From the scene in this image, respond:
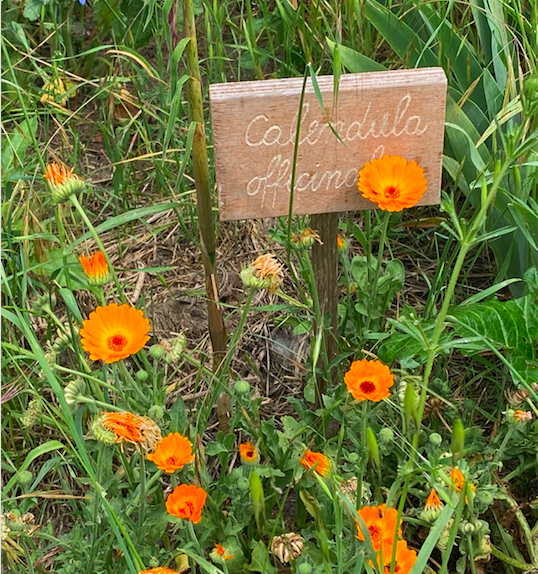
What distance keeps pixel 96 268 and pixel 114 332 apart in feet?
0.29

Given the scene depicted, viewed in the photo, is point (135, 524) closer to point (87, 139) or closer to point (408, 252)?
point (408, 252)

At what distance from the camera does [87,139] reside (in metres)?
1.79

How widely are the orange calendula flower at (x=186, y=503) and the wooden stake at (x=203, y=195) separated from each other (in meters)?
0.29

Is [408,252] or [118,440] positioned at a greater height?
[118,440]

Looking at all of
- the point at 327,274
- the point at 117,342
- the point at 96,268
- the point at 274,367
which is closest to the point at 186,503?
the point at 117,342

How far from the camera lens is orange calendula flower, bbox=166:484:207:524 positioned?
2.89ft

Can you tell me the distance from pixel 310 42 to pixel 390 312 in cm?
51

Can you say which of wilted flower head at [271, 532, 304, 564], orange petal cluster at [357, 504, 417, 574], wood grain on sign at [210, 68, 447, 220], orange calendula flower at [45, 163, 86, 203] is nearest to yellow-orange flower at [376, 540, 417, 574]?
orange petal cluster at [357, 504, 417, 574]

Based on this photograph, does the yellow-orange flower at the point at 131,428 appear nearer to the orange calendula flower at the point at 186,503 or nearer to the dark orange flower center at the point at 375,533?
the orange calendula flower at the point at 186,503

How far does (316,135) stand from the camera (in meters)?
1.01

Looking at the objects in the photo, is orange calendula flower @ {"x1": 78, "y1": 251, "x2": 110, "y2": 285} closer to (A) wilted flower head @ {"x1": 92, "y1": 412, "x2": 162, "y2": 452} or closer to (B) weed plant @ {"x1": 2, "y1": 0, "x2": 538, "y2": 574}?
(B) weed plant @ {"x1": 2, "y1": 0, "x2": 538, "y2": 574}

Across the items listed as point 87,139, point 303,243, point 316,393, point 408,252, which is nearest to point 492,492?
point 316,393

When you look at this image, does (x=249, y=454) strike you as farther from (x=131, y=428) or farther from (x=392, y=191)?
(x=392, y=191)

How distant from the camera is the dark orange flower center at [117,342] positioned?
0.91 metres
